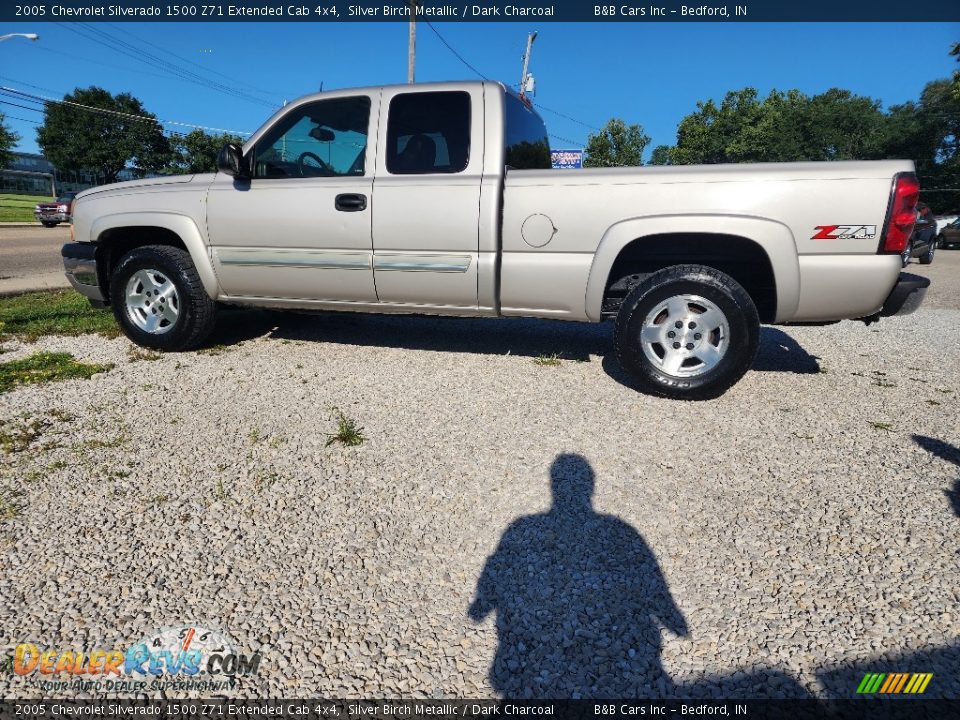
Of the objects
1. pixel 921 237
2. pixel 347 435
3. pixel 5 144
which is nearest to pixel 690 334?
pixel 921 237

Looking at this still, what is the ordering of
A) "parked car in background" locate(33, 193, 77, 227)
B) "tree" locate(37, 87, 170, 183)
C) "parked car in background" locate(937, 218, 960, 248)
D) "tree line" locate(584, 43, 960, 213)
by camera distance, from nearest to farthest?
"parked car in background" locate(937, 218, 960, 248), "parked car in background" locate(33, 193, 77, 227), "tree line" locate(584, 43, 960, 213), "tree" locate(37, 87, 170, 183)

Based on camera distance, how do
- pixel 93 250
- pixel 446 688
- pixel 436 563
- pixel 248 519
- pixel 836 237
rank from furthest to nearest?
pixel 93 250 < pixel 836 237 < pixel 248 519 < pixel 436 563 < pixel 446 688

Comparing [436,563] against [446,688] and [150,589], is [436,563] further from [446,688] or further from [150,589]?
[150,589]

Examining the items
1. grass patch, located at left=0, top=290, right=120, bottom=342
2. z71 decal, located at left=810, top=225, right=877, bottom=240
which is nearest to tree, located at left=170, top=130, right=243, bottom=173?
grass patch, located at left=0, top=290, right=120, bottom=342

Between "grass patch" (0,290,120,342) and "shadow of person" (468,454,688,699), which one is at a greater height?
"grass patch" (0,290,120,342)

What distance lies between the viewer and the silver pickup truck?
3375mm

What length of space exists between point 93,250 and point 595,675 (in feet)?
16.5

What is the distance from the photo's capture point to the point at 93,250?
4.66 m

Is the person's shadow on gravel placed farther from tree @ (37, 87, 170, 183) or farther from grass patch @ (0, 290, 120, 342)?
tree @ (37, 87, 170, 183)

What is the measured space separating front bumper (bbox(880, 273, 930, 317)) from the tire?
16.0ft

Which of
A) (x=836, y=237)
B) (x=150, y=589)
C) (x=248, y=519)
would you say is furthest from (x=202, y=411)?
(x=836, y=237)

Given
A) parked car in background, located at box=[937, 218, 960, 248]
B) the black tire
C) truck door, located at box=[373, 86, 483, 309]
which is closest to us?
the black tire

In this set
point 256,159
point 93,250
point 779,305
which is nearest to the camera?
point 779,305

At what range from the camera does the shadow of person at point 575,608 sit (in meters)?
1.61
